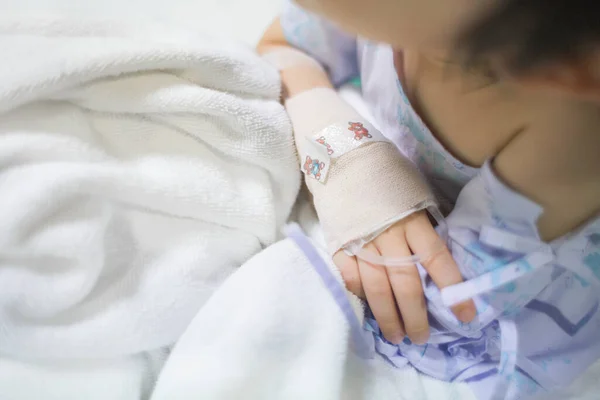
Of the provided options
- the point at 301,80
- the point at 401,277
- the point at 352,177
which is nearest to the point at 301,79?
the point at 301,80

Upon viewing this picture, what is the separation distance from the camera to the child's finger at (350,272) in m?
0.52

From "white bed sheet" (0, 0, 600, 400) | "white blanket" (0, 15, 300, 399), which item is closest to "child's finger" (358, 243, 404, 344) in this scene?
"white blanket" (0, 15, 300, 399)

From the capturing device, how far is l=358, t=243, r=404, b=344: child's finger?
0.51 meters

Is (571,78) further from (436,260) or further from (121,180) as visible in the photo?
(121,180)

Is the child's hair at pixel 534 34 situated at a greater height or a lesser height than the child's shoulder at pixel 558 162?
greater

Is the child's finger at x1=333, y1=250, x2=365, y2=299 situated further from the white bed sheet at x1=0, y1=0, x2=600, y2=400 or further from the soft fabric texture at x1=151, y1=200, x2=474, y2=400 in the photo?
the white bed sheet at x1=0, y1=0, x2=600, y2=400

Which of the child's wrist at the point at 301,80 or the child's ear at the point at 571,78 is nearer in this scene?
the child's ear at the point at 571,78

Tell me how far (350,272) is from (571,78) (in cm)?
26

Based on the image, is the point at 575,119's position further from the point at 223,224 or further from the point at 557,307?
the point at 223,224

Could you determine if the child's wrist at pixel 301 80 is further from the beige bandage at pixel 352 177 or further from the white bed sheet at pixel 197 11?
the white bed sheet at pixel 197 11

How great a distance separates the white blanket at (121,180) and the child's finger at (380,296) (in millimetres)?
111

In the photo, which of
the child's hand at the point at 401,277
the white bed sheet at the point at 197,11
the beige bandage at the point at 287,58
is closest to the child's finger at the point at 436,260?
the child's hand at the point at 401,277

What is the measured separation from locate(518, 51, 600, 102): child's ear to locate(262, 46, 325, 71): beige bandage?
348mm

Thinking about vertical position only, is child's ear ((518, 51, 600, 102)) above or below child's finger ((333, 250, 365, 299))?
above
